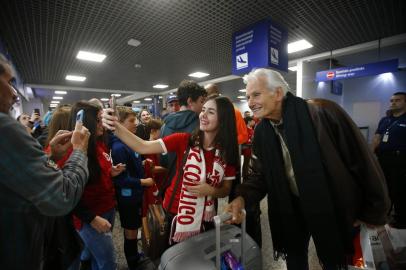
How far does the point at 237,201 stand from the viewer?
1.25m

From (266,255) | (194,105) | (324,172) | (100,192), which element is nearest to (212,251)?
(324,172)

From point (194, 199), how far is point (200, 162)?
0.85 ft

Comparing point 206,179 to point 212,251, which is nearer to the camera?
point 212,251

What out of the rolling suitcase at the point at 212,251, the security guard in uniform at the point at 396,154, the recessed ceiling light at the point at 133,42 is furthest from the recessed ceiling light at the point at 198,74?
the rolling suitcase at the point at 212,251

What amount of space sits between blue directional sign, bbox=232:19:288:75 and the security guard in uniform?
200 centimetres

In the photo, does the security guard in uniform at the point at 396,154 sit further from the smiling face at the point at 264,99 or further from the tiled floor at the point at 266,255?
the smiling face at the point at 264,99

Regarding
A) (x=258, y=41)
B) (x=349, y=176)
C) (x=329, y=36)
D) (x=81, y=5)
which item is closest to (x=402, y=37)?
(x=329, y=36)

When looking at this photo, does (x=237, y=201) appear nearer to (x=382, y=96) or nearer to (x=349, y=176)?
(x=349, y=176)

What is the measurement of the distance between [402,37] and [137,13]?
5480mm

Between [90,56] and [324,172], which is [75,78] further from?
[324,172]

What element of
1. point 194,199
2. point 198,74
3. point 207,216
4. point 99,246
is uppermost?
point 198,74

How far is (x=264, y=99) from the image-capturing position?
4.45 ft

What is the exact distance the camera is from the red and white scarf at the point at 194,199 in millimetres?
1426

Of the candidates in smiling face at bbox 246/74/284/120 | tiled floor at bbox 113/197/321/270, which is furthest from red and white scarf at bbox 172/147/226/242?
tiled floor at bbox 113/197/321/270
